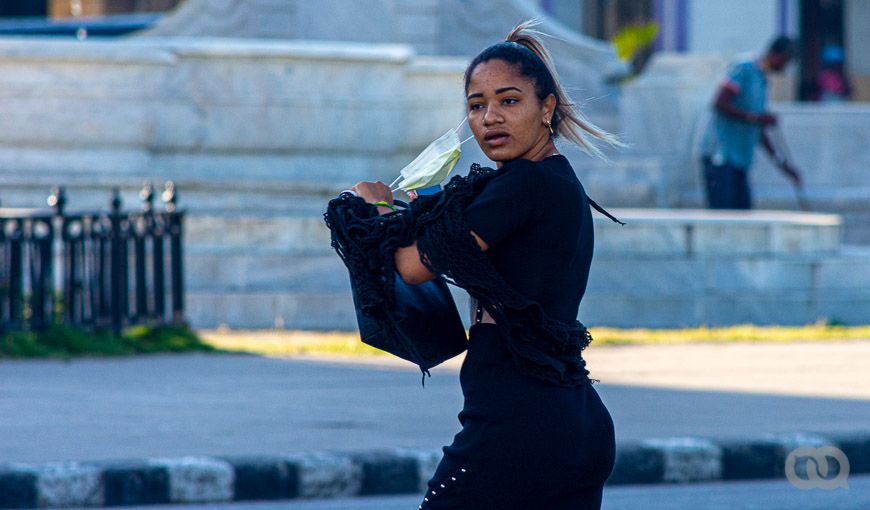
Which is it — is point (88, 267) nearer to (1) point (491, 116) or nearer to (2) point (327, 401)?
(2) point (327, 401)

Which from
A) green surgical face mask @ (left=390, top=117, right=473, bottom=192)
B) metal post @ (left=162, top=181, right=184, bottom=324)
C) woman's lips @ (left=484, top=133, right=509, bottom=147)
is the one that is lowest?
metal post @ (left=162, top=181, right=184, bottom=324)

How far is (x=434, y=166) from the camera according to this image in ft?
10.9

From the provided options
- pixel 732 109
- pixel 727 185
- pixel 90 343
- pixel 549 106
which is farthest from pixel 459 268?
pixel 727 185

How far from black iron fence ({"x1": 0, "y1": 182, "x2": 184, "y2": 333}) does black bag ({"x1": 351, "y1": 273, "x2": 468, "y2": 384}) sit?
21.6 feet

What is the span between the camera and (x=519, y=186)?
3.08 m

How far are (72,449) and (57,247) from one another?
15.5 ft

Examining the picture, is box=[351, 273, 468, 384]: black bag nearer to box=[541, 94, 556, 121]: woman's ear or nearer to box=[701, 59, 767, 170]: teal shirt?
box=[541, 94, 556, 121]: woman's ear

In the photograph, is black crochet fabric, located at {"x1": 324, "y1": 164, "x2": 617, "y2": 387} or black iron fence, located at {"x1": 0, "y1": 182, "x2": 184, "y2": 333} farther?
black iron fence, located at {"x1": 0, "y1": 182, "x2": 184, "y2": 333}

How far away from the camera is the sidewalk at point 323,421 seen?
639 cm

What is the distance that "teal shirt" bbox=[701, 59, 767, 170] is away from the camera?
509 inches

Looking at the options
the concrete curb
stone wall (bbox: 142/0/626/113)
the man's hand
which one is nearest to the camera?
the concrete curb

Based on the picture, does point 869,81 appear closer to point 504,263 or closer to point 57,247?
point 57,247

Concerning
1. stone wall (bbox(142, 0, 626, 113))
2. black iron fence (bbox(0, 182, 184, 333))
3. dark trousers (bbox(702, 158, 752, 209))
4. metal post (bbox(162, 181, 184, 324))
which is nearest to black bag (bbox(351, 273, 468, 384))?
black iron fence (bbox(0, 182, 184, 333))

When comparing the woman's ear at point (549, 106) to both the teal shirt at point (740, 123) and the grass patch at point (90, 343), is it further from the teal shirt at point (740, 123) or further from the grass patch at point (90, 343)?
the teal shirt at point (740, 123)
